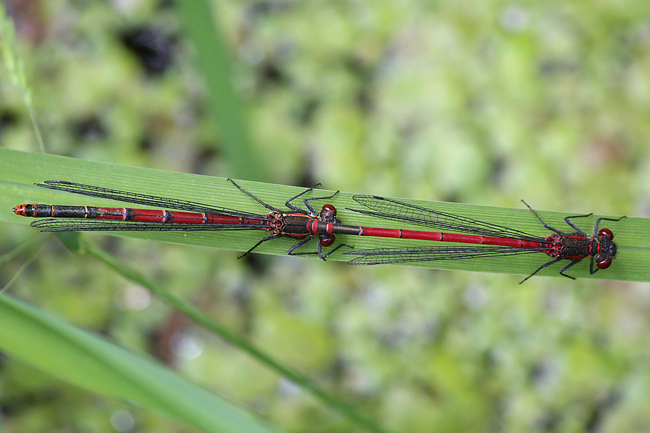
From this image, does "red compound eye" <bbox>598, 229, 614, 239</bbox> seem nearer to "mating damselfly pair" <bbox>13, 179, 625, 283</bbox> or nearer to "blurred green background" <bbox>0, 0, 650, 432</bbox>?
"mating damselfly pair" <bbox>13, 179, 625, 283</bbox>

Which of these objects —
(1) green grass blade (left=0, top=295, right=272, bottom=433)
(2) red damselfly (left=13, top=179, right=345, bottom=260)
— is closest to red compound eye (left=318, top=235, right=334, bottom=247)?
(2) red damselfly (left=13, top=179, right=345, bottom=260)

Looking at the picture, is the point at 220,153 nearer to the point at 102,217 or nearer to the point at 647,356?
the point at 102,217

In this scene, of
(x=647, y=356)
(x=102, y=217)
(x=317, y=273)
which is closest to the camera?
(x=102, y=217)

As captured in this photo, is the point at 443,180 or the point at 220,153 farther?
the point at 220,153

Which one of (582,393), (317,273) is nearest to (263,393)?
(317,273)

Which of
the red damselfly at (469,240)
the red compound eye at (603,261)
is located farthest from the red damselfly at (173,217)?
the red compound eye at (603,261)

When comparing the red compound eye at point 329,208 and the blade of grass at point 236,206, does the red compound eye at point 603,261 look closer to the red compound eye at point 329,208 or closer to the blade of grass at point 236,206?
the blade of grass at point 236,206

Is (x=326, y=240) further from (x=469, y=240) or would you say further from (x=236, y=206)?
(x=469, y=240)
